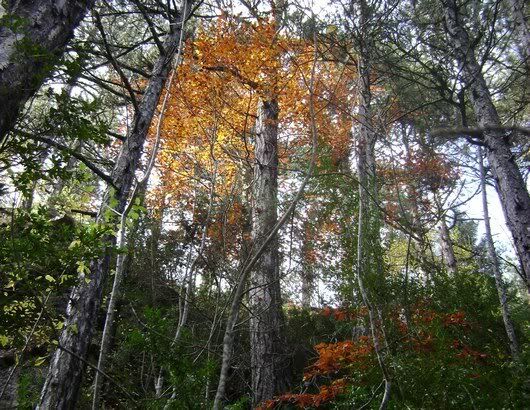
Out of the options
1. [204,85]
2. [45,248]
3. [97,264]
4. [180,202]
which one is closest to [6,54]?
[45,248]

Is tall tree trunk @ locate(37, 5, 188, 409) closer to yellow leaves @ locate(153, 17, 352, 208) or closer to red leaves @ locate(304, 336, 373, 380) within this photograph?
yellow leaves @ locate(153, 17, 352, 208)

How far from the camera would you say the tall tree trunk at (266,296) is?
5008mm

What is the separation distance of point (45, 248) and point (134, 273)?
5.76 metres

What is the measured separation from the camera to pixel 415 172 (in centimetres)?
1335

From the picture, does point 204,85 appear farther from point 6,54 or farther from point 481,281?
point 481,281

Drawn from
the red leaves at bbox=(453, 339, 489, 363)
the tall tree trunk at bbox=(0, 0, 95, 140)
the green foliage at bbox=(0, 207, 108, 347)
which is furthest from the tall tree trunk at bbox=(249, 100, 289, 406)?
the tall tree trunk at bbox=(0, 0, 95, 140)

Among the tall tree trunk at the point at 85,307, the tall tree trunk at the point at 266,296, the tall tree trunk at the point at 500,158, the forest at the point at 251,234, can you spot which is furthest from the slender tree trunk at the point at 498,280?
the tall tree trunk at the point at 85,307

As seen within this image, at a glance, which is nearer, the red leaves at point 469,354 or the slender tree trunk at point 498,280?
the red leaves at point 469,354

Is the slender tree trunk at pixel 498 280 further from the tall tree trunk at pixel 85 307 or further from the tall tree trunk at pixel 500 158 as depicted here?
the tall tree trunk at pixel 85 307

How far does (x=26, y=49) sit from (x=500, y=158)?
16.7ft

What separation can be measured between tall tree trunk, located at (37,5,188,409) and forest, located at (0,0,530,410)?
17mm

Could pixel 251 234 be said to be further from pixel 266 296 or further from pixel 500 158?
pixel 500 158

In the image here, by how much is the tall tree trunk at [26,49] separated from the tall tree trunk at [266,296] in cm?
292

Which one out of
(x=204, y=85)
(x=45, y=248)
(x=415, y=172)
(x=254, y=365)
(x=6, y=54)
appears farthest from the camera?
(x=415, y=172)
